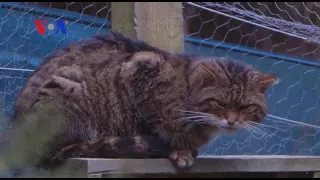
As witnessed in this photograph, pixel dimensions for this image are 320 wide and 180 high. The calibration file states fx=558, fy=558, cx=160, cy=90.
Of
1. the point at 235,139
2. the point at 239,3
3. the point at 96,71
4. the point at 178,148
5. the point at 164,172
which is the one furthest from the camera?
the point at 239,3

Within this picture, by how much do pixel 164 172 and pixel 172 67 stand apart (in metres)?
0.40

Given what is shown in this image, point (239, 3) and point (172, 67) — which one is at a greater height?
point (239, 3)

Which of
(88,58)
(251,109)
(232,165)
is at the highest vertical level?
(88,58)

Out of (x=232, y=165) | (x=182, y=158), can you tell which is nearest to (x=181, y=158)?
(x=182, y=158)

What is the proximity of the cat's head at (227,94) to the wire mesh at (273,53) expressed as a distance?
78 centimetres

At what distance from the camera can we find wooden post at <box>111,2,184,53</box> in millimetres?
1854

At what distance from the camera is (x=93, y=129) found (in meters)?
1.65

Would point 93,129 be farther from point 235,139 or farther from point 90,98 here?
point 235,139

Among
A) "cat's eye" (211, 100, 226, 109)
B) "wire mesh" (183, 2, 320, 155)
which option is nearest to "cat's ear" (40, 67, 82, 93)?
"cat's eye" (211, 100, 226, 109)

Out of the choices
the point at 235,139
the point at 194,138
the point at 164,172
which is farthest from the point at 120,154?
the point at 235,139

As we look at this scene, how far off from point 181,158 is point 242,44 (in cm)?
190

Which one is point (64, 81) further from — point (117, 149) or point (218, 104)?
point (218, 104)

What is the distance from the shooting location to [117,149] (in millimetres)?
1530

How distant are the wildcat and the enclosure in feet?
1.24
